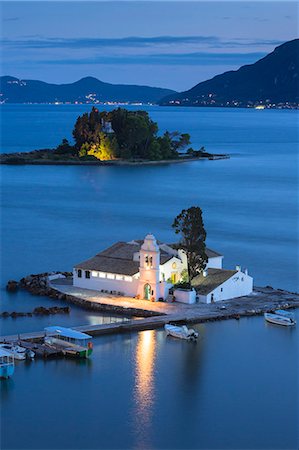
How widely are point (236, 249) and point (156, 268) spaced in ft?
44.8

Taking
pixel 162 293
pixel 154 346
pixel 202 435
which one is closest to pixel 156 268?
pixel 162 293

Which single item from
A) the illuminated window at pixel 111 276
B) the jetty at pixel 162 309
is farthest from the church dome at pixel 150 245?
the illuminated window at pixel 111 276

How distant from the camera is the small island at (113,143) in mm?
92750

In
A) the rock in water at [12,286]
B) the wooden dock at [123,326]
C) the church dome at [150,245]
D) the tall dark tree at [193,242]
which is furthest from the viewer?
the rock in water at [12,286]

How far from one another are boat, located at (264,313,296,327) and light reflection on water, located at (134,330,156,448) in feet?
11.9

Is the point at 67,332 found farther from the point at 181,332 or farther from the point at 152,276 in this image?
the point at 152,276

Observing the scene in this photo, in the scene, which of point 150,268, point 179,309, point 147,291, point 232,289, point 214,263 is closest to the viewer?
point 179,309

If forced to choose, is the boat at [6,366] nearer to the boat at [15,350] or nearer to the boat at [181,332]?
the boat at [15,350]

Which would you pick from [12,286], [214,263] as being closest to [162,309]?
[214,263]

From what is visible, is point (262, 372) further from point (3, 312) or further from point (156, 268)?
point (3, 312)

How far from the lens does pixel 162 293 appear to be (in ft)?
106

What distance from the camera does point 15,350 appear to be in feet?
89.0

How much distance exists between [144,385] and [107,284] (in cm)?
755

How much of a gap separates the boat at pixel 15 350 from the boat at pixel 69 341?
1.01m
